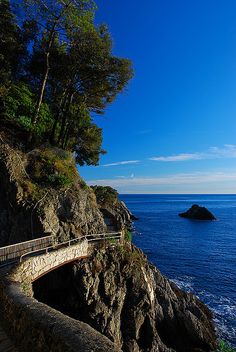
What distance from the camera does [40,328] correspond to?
21.4ft

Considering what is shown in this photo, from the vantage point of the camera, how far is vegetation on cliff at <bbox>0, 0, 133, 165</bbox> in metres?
29.7

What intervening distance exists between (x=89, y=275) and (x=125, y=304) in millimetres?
4220

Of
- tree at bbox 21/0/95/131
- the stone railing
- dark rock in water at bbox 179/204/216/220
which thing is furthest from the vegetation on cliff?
dark rock in water at bbox 179/204/216/220

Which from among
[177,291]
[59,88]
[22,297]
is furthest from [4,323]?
[59,88]

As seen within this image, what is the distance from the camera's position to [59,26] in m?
30.1

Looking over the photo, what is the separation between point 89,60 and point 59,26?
14.9ft

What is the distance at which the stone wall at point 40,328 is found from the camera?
5516 millimetres

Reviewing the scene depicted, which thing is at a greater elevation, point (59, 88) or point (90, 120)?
point (59, 88)

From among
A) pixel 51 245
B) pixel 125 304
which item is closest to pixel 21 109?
pixel 51 245

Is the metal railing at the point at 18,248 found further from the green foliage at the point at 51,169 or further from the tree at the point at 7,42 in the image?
the tree at the point at 7,42

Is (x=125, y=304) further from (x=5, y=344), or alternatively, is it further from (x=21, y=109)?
(x=21, y=109)

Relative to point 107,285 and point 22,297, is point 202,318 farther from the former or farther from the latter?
point 22,297

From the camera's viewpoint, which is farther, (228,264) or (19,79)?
(228,264)

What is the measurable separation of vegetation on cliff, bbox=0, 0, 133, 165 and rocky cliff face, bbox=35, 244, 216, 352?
14.5 meters
